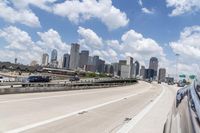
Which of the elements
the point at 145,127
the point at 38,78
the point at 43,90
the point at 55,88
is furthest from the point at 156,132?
the point at 38,78

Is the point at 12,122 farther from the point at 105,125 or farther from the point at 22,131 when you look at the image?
the point at 105,125

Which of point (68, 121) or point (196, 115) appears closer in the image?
point (196, 115)

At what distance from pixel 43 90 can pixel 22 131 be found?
1068 inches

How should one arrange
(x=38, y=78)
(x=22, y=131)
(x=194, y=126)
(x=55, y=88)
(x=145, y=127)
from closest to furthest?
(x=194, y=126) → (x=22, y=131) → (x=145, y=127) → (x=55, y=88) → (x=38, y=78)

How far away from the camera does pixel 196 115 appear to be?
→ 4.19 m

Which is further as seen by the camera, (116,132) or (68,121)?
(68,121)

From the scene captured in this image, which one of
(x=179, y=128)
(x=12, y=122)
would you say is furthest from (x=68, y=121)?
(x=179, y=128)

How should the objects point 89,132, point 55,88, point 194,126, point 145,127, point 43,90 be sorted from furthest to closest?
1. point 55,88
2. point 43,90
3. point 145,127
4. point 89,132
5. point 194,126

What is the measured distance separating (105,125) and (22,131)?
3781mm

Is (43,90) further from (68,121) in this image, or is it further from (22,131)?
(22,131)

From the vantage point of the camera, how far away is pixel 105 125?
44.3 feet

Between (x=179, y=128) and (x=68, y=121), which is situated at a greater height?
(x=179, y=128)

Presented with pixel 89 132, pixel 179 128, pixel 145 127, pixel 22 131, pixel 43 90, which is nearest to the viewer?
pixel 179 128

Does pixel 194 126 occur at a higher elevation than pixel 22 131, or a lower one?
higher
